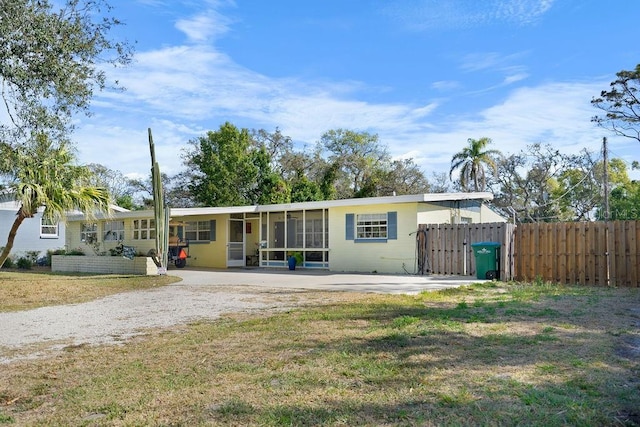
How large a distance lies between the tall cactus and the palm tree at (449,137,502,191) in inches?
889

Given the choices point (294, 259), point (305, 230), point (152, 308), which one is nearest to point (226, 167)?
point (305, 230)

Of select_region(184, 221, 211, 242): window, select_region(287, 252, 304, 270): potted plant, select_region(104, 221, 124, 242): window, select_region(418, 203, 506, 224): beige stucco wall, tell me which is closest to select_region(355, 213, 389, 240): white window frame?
select_region(418, 203, 506, 224): beige stucco wall

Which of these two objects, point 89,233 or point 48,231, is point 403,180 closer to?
point 89,233

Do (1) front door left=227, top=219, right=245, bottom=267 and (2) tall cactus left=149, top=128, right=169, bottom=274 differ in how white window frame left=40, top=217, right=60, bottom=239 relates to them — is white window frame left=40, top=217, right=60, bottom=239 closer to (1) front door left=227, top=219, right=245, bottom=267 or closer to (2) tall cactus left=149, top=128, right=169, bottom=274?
(1) front door left=227, top=219, right=245, bottom=267

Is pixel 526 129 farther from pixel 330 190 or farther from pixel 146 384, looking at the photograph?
pixel 146 384

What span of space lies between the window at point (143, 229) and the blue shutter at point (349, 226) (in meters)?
8.88

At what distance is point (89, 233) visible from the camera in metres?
26.0

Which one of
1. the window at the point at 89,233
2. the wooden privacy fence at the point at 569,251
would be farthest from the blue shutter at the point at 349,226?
the window at the point at 89,233

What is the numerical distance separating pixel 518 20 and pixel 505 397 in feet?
36.2

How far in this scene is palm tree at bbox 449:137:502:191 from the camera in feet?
114

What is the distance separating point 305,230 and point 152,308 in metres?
11.7

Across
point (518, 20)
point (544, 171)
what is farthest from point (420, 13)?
point (544, 171)

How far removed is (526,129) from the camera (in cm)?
3497

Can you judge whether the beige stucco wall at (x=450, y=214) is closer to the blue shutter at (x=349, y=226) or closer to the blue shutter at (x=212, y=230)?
the blue shutter at (x=349, y=226)
